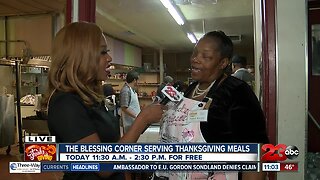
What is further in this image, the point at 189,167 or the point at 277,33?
the point at 277,33

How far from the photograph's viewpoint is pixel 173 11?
484cm

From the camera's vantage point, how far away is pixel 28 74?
682 centimetres

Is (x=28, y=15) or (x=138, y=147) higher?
(x=28, y=15)

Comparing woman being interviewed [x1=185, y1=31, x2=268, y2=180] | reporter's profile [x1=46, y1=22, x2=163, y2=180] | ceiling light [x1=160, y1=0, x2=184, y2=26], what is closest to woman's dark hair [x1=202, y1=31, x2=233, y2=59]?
woman being interviewed [x1=185, y1=31, x2=268, y2=180]

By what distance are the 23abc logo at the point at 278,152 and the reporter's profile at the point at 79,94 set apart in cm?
43

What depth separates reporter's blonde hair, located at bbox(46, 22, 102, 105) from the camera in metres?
1.01

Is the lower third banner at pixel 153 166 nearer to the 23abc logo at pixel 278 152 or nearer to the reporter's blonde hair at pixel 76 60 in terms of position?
the 23abc logo at pixel 278 152

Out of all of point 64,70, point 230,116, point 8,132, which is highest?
point 64,70

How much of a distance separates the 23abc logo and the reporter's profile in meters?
0.43

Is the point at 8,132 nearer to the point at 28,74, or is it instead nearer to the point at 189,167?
the point at 28,74

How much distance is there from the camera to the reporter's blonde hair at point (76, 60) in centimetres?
101

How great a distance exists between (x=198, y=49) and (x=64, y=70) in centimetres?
55

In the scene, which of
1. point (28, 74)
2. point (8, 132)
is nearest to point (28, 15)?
point (8, 132)

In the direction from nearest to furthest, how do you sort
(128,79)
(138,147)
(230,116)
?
1. (138,147)
2. (230,116)
3. (128,79)
